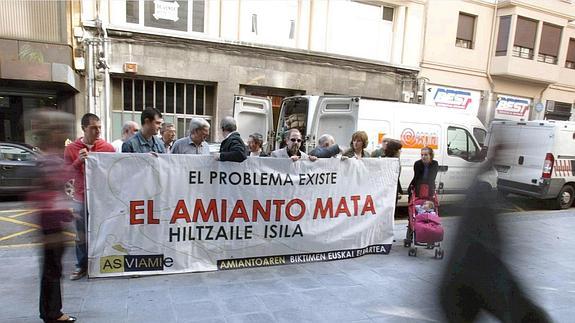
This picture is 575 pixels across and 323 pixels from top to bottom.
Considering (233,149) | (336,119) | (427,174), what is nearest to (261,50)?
(336,119)

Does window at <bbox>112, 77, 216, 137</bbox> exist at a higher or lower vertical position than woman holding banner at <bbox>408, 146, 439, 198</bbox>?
higher

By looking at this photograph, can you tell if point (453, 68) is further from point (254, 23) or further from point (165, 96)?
point (165, 96)

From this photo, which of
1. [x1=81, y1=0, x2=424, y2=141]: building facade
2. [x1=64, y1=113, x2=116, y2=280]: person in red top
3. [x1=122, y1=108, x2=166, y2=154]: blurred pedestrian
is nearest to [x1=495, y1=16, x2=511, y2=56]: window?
[x1=81, y1=0, x2=424, y2=141]: building facade

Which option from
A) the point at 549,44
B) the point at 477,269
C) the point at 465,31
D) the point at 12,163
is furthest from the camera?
the point at 549,44

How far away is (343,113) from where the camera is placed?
27.1 feet

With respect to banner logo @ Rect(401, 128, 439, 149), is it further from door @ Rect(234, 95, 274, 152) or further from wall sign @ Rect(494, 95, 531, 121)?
wall sign @ Rect(494, 95, 531, 121)

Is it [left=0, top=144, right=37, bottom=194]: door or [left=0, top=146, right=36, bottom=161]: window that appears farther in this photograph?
[left=0, top=146, right=36, bottom=161]: window

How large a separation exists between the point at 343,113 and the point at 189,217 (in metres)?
4.77

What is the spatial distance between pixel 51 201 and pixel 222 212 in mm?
1892

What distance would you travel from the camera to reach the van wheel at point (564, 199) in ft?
32.7

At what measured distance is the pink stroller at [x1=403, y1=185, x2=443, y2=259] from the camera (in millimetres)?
5383

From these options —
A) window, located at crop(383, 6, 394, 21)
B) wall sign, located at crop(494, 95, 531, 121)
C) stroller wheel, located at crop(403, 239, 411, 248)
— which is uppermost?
window, located at crop(383, 6, 394, 21)

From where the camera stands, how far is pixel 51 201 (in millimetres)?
3064

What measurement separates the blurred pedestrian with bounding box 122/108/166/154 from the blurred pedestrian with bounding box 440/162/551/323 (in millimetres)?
3430
